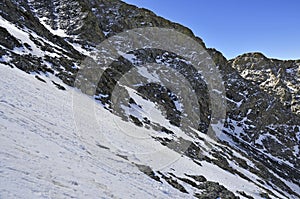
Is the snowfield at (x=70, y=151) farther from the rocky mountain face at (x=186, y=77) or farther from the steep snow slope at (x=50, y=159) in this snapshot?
the rocky mountain face at (x=186, y=77)

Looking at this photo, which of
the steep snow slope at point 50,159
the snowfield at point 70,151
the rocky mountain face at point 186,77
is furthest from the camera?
the rocky mountain face at point 186,77

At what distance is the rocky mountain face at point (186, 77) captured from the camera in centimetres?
3112

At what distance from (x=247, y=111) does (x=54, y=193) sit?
91169 mm

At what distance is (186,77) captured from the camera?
85938 mm

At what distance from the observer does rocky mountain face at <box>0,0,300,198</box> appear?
3112cm

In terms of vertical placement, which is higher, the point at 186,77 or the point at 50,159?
the point at 186,77

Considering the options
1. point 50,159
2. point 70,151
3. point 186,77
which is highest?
point 186,77

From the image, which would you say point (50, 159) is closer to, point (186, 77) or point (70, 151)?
point (70, 151)

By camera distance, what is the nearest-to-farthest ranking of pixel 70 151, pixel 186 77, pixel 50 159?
pixel 50 159, pixel 70 151, pixel 186 77

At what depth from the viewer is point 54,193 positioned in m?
8.23

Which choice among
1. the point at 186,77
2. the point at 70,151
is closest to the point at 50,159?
the point at 70,151

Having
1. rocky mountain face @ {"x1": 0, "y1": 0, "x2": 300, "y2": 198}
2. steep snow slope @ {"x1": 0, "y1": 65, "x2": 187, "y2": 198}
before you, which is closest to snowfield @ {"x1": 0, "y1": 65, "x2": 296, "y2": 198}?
steep snow slope @ {"x1": 0, "y1": 65, "x2": 187, "y2": 198}

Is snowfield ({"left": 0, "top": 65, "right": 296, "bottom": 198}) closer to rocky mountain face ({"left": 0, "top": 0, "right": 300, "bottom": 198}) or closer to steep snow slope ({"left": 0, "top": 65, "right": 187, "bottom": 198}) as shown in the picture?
steep snow slope ({"left": 0, "top": 65, "right": 187, "bottom": 198})

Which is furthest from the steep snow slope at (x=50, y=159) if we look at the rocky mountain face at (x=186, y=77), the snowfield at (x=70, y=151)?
the rocky mountain face at (x=186, y=77)
